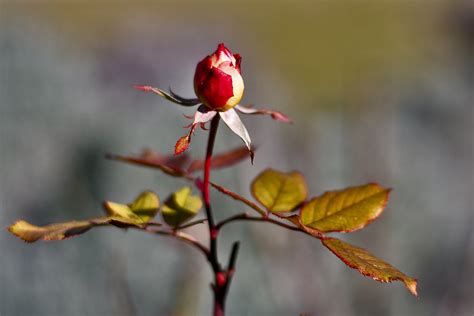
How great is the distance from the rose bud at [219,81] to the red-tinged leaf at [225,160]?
0.14 metres

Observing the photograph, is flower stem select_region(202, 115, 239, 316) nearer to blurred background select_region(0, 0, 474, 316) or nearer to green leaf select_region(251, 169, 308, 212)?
green leaf select_region(251, 169, 308, 212)

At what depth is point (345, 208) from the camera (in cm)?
49

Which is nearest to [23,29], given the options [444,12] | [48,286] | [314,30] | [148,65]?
[148,65]

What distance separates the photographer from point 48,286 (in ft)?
4.96

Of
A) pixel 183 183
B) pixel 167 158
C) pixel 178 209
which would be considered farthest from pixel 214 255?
pixel 183 183

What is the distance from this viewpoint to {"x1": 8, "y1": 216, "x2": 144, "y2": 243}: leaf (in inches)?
17.2

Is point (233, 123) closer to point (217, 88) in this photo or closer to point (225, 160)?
point (217, 88)

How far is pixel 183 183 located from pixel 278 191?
42.5 inches

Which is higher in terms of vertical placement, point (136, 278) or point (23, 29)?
point (23, 29)

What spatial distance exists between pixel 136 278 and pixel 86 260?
0.12 meters

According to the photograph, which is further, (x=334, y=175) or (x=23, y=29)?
(x=23, y=29)

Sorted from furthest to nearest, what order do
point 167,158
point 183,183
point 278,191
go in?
point 183,183
point 167,158
point 278,191

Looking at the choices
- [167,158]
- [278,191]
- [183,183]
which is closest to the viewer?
[278,191]

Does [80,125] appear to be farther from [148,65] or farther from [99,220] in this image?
[99,220]
